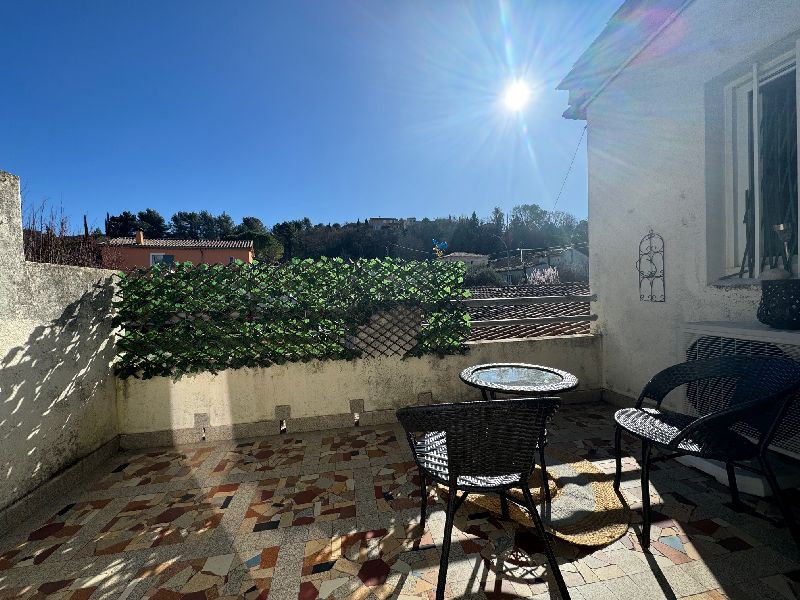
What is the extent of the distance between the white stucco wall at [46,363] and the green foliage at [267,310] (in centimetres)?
35

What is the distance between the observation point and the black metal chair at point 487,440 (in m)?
1.62

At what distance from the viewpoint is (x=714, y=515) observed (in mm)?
2246

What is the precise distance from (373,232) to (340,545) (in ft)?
180

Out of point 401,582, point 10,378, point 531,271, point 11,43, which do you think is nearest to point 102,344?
point 10,378

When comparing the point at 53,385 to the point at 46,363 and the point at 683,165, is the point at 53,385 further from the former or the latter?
the point at 683,165

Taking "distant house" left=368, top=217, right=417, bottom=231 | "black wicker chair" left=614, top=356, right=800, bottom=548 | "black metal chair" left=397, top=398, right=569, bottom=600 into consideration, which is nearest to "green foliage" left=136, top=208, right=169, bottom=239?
"distant house" left=368, top=217, right=417, bottom=231

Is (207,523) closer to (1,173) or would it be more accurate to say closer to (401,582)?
(401,582)

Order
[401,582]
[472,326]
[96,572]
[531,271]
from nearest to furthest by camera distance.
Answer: [401,582] < [96,572] < [472,326] < [531,271]

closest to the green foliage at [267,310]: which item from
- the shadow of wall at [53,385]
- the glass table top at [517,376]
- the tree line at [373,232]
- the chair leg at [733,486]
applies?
the shadow of wall at [53,385]

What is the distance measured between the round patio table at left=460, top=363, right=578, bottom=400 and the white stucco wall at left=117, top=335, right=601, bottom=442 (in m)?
1.24

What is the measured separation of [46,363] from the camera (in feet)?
9.18

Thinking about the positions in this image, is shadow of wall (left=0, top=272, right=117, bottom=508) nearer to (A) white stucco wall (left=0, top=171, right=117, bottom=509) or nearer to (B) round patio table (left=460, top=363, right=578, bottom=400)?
(A) white stucco wall (left=0, top=171, right=117, bottom=509)

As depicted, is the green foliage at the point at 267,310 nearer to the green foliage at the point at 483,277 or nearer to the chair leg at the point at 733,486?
the chair leg at the point at 733,486

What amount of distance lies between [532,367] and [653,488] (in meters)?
1.22
